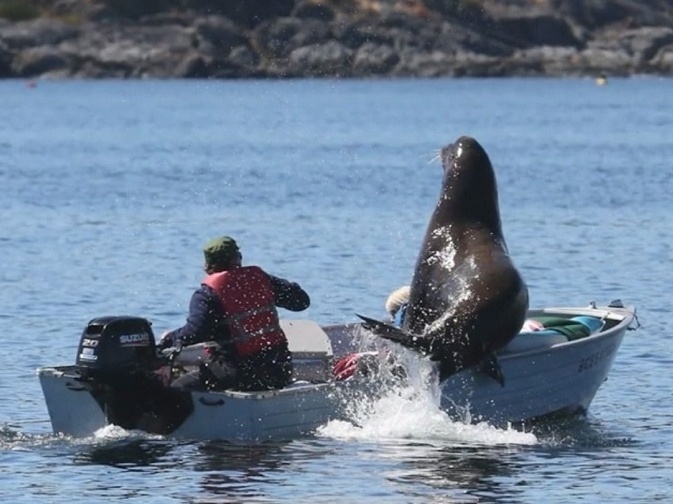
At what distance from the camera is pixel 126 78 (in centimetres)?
14488

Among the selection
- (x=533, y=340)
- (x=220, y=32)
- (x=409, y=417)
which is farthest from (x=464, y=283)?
(x=220, y=32)

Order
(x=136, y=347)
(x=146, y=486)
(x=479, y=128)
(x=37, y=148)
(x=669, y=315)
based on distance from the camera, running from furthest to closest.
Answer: (x=479, y=128) < (x=37, y=148) < (x=669, y=315) < (x=136, y=347) < (x=146, y=486)

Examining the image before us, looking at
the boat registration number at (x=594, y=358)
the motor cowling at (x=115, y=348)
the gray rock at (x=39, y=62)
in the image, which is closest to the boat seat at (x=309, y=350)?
the motor cowling at (x=115, y=348)

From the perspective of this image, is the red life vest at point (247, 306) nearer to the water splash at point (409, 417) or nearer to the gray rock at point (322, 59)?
the water splash at point (409, 417)

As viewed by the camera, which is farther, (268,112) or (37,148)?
(268,112)

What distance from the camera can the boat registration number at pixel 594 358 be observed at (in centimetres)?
1939

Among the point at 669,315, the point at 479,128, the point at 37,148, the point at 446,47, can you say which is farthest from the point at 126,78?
the point at 669,315

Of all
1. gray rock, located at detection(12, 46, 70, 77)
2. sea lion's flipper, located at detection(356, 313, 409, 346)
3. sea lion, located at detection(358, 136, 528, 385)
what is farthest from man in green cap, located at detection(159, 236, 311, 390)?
gray rock, located at detection(12, 46, 70, 77)

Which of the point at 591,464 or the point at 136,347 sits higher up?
the point at 136,347

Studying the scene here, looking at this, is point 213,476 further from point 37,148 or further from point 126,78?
point 126,78

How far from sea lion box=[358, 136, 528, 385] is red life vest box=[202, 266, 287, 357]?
99cm

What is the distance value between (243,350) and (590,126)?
68.3 meters

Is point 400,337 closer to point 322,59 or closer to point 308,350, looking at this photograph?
point 308,350

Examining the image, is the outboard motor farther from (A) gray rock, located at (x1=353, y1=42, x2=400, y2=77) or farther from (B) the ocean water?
(A) gray rock, located at (x1=353, y1=42, x2=400, y2=77)
